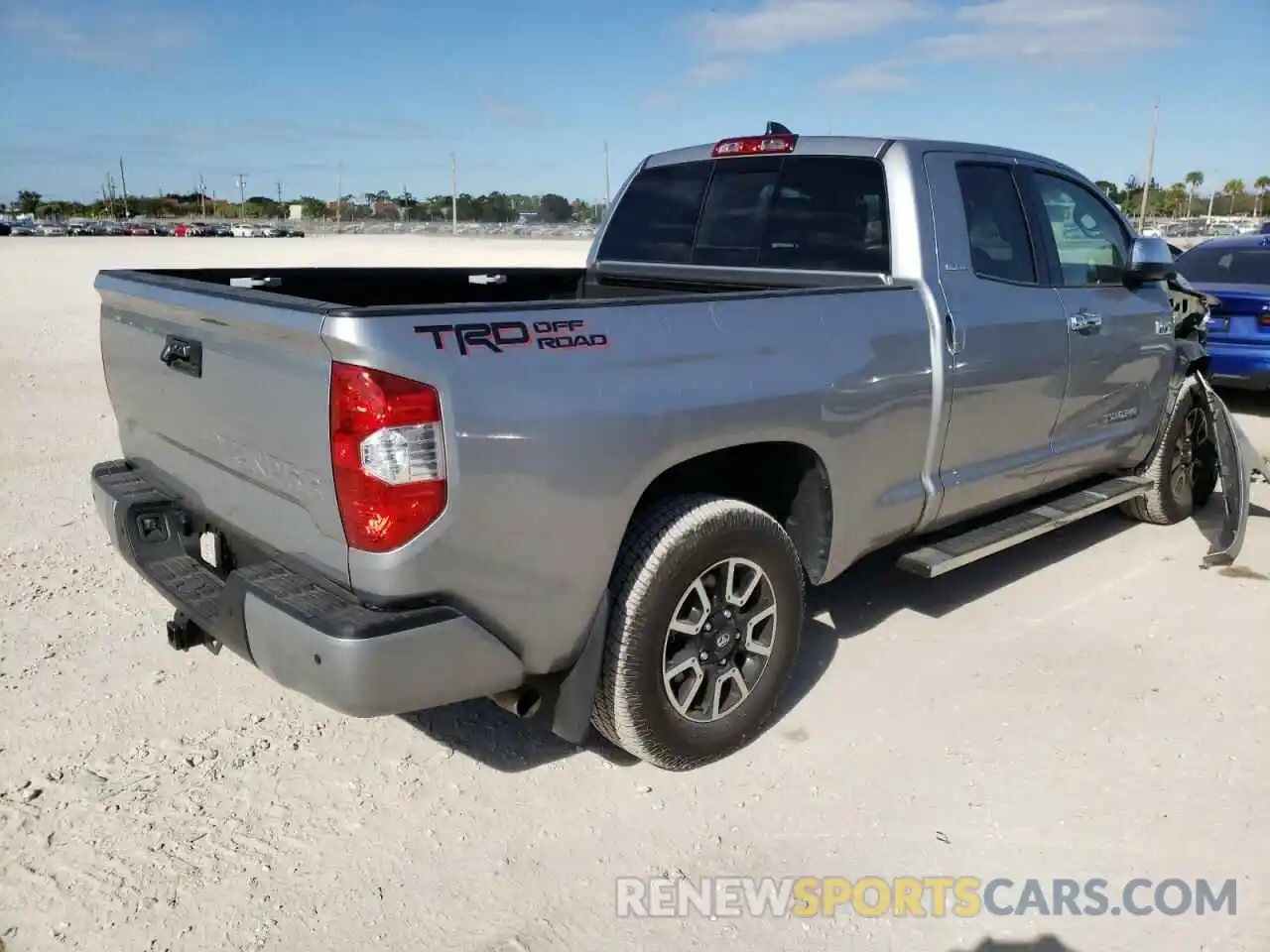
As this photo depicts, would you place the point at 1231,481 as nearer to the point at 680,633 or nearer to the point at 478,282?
the point at 680,633

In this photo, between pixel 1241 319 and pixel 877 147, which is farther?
pixel 1241 319

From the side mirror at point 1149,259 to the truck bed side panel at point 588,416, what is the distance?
1928 mm

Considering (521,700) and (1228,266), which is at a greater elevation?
(1228,266)

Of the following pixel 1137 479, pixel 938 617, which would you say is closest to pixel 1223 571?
pixel 1137 479

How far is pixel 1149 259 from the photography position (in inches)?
188

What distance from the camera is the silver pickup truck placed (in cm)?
250

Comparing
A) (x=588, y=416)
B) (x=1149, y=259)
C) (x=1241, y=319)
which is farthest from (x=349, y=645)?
(x=1241, y=319)

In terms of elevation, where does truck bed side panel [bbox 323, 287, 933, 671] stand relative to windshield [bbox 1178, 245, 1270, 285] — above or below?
below

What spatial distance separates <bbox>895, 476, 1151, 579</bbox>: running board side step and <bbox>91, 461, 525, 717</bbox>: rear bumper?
1860 mm

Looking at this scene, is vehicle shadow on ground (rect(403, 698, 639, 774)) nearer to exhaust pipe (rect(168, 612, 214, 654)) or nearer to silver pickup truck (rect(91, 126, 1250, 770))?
silver pickup truck (rect(91, 126, 1250, 770))

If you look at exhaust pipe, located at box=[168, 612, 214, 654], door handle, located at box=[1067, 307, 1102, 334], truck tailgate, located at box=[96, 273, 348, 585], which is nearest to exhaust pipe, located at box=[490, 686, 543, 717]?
truck tailgate, located at box=[96, 273, 348, 585]

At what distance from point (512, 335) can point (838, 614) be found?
101 inches

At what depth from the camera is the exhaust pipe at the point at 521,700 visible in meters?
3.00

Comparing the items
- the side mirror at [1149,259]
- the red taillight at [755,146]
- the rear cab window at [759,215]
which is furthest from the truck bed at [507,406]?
the side mirror at [1149,259]
